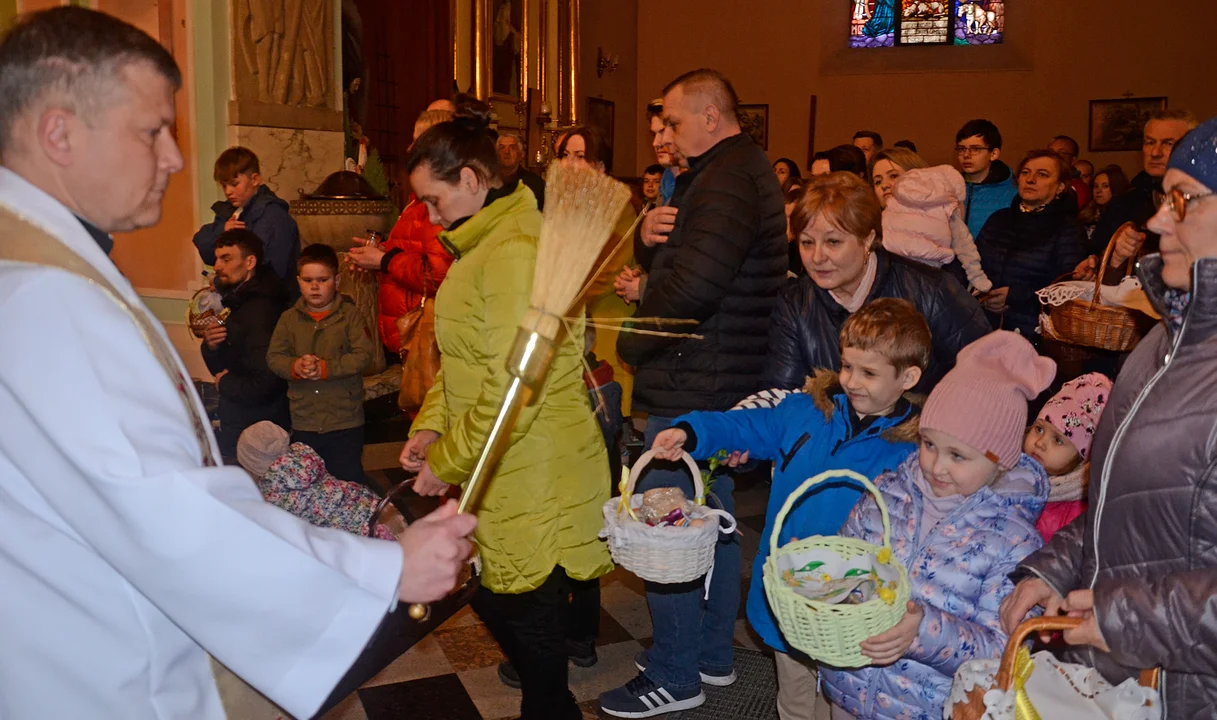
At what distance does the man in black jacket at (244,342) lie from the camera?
4504 mm

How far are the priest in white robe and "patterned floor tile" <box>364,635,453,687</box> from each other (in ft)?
6.85

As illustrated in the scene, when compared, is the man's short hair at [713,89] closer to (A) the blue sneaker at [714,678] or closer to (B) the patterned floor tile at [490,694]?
(A) the blue sneaker at [714,678]

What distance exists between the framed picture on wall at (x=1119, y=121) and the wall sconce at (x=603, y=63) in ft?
23.2

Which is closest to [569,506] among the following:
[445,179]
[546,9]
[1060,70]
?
[445,179]

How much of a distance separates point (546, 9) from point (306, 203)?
22.2 feet

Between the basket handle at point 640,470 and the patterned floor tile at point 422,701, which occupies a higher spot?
the basket handle at point 640,470

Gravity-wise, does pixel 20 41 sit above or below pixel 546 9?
below

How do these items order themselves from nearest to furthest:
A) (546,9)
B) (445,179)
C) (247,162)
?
(445,179) → (247,162) → (546,9)

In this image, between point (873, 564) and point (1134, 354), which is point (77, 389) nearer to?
point (873, 564)

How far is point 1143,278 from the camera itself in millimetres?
1688

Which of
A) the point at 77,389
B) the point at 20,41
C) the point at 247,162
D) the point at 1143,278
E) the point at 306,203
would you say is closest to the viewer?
the point at 77,389

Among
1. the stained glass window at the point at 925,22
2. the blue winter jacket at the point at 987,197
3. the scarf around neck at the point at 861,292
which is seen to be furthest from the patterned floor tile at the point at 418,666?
the stained glass window at the point at 925,22

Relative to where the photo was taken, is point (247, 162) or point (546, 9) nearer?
point (247, 162)

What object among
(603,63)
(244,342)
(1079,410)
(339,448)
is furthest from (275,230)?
(603,63)
